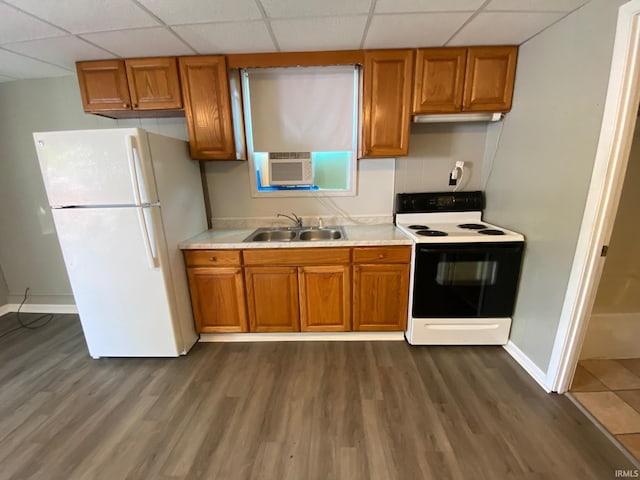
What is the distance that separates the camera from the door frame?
1.33 m

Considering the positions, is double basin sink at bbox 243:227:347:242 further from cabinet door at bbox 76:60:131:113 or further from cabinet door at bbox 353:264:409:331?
cabinet door at bbox 76:60:131:113

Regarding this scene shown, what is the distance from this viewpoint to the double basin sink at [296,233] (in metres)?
2.58

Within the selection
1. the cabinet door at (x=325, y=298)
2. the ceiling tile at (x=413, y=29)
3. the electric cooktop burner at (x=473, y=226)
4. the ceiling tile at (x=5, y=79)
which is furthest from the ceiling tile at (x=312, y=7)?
the ceiling tile at (x=5, y=79)

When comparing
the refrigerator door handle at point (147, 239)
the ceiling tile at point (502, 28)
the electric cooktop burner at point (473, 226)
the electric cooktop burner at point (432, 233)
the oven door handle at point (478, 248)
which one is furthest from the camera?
the electric cooktop burner at point (473, 226)

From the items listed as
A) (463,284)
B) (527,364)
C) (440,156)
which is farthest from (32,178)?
(527,364)

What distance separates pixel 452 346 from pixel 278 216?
1953mm

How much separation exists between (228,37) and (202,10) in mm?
336

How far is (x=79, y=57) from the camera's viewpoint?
210 centimetres

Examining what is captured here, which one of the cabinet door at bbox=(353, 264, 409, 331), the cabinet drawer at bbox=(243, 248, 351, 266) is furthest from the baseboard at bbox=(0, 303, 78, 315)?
the cabinet door at bbox=(353, 264, 409, 331)

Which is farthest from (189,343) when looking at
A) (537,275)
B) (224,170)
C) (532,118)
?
(532,118)

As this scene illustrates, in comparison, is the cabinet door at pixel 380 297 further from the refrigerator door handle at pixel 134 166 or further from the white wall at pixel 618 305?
the refrigerator door handle at pixel 134 166

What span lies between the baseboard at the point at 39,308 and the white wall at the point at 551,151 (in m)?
4.37

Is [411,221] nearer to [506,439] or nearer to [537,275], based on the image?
[537,275]

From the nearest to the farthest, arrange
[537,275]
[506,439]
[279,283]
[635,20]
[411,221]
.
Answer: [635,20] < [506,439] < [537,275] < [279,283] < [411,221]
